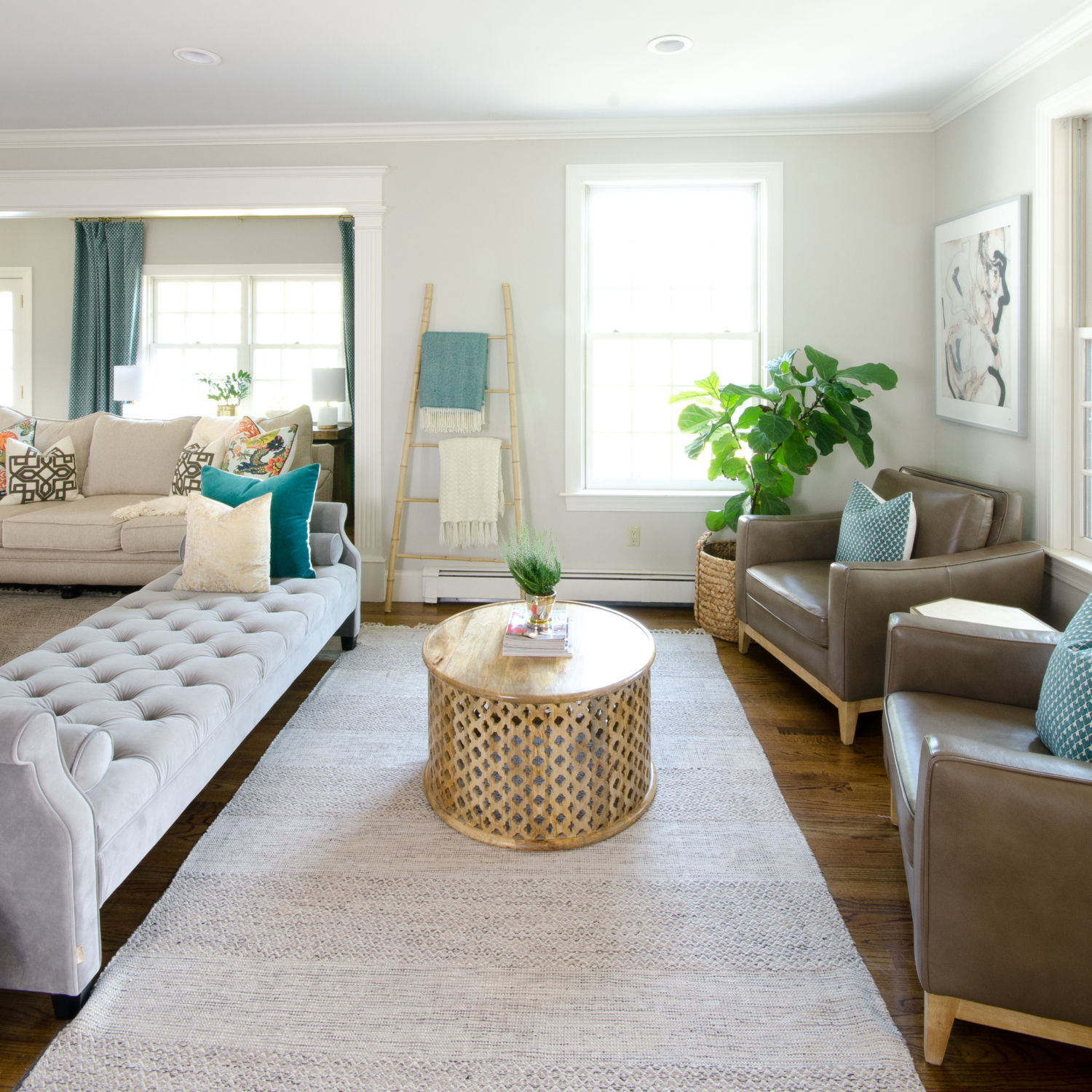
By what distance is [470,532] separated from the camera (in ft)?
15.2

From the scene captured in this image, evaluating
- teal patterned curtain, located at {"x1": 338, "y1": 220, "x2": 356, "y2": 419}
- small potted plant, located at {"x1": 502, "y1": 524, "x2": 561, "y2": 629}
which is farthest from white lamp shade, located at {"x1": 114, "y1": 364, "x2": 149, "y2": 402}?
small potted plant, located at {"x1": 502, "y1": 524, "x2": 561, "y2": 629}

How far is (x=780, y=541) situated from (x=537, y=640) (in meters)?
1.71

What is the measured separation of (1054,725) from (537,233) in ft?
11.6

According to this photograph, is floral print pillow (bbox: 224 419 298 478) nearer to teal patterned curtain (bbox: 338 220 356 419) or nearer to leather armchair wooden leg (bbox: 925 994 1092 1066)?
teal patterned curtain (bbox: 338 220 356 419)

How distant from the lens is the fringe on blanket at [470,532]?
463 cm

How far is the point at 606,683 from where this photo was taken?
233 cm

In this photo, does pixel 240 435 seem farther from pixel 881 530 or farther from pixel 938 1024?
pixel 938 1024

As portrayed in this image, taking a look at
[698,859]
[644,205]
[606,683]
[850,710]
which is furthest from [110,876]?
[644,205]

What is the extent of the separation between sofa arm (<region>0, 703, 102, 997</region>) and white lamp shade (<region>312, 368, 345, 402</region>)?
5.19 metres

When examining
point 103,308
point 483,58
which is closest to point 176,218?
point 103,308

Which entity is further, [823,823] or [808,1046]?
[823,823]

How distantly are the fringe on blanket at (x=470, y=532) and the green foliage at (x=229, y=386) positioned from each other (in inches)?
128

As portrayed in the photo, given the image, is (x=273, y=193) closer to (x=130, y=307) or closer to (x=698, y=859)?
(x=130, y=307)

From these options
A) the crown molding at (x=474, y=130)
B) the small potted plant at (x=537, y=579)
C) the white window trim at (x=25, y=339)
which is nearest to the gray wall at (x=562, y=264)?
the crown molding at (x=474, y=130)
